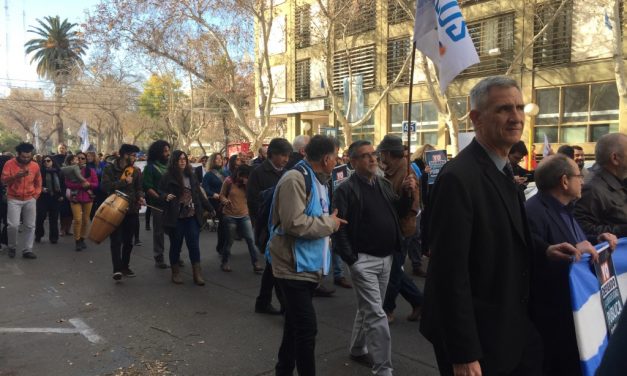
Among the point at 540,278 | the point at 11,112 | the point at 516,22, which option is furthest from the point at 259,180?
the point at 11,112

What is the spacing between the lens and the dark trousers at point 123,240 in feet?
22.6

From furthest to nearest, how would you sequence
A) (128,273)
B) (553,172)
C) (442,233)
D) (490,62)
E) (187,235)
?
(490,62), (128,273), (187,235), (553,172), (442,233)

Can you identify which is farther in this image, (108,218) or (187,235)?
(187,235)

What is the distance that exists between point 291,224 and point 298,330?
0.72 metres

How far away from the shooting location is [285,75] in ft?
104

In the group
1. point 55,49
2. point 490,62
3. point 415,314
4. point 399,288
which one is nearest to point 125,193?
point 399,288

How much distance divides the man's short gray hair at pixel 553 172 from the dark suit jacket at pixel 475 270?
3.03ft

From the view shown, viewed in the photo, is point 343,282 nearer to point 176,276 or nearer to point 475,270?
point 176,276

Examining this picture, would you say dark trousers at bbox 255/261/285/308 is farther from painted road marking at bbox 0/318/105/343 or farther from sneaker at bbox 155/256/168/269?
sneaker at bbox 155/256/168/269

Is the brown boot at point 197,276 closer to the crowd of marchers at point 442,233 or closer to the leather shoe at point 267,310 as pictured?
the crowd of marchers at point 442,233

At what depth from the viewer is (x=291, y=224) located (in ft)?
10.9

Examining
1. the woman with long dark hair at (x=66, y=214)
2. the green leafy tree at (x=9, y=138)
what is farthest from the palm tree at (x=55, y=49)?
the woman with long dark hair at (x=66, y=214)

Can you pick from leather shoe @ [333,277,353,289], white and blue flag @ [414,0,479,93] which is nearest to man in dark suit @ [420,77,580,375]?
white and blue flag @ [414,0,479,93]

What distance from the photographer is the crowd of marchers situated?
205 centimetres
